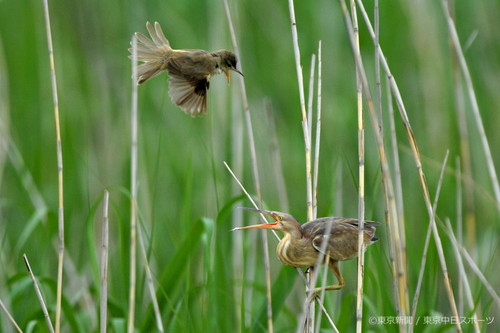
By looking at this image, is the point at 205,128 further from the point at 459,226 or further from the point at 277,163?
the point at 277,163

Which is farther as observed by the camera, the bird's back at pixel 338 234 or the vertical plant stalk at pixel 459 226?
the vertical plant stalk at pixel 459 226

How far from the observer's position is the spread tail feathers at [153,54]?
2031 millimetres

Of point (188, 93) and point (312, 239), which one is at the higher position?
point (188, 93)

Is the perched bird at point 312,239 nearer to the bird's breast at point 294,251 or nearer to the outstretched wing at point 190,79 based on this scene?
the bird's breast at point 294,251

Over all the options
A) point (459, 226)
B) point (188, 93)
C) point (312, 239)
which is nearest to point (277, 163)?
point (188, 93)

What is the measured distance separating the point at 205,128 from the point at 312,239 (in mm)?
2331

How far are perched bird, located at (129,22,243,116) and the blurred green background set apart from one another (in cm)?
121

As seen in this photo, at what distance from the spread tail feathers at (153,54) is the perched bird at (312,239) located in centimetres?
53

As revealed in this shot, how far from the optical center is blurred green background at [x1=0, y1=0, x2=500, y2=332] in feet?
11.5

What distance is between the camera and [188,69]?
1977 mm

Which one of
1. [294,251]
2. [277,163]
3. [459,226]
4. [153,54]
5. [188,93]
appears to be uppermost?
[153,54]

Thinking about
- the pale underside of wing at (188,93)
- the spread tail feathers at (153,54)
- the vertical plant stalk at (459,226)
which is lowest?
the vertical plant stalk at (459,226)

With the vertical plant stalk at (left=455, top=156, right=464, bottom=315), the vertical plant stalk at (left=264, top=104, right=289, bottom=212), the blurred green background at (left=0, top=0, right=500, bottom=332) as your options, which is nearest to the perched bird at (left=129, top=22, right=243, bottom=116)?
the vertical plant stalk at (left=264, top=104, right=289, bottom=212)

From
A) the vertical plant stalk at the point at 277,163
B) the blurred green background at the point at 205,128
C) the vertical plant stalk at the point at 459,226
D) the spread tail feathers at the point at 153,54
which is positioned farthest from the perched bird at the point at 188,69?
the blurred green background at the point at 205,128
